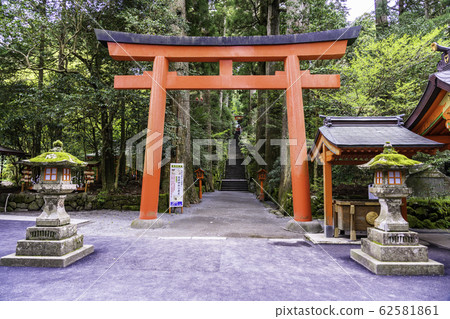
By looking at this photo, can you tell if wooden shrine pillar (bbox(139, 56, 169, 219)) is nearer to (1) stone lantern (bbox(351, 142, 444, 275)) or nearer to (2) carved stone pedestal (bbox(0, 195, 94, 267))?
(2) carved stone pedestal (bbox(0, 195, 94, 267))

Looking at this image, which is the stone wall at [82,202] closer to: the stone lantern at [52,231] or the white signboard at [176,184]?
the white signboard at [176,184]

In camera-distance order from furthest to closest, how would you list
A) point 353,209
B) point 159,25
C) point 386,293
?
point 159,25, point 353,209, point 386,293

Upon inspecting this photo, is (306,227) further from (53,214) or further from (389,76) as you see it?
(389,76)

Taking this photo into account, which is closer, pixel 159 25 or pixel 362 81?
pixel 159 25

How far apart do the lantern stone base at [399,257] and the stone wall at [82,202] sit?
300 inches

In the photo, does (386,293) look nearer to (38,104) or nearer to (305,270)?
(305,270)

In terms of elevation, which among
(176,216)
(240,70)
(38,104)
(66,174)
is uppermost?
(240,70)

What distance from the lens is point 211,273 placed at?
364cm

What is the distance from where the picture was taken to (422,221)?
7625 millimetres

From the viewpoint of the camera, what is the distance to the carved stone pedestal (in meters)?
3.90

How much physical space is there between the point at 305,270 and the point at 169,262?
2.26 metres

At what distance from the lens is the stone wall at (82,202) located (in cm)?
979

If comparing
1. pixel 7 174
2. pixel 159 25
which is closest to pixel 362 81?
pixel 159 25

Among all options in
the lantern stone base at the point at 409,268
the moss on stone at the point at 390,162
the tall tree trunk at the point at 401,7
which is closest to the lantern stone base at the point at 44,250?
the lantern stone base at the point at 409,268
